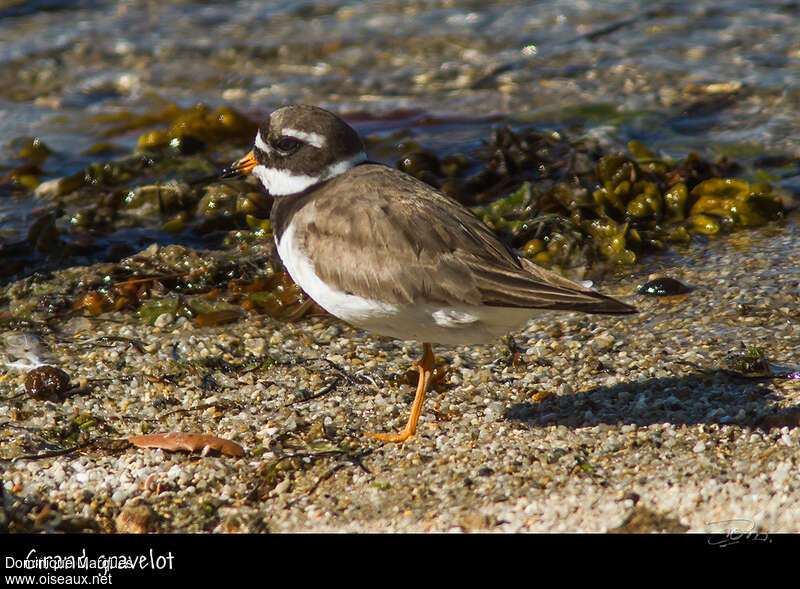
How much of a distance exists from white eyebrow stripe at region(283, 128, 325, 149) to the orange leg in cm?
133

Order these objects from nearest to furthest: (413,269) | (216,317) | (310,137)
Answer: (413,269) → (310,137) → (216,317)

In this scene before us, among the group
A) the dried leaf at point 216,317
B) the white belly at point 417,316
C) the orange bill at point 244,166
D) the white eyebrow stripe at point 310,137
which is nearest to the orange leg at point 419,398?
the white belly at point 417,316

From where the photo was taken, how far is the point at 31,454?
14.5 ft

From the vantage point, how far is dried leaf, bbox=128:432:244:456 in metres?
4.41

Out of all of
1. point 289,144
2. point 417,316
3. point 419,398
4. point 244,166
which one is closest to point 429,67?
point 244,166

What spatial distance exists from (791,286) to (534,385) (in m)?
1.97

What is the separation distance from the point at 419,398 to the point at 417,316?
578 mm

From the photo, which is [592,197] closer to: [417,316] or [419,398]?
[419,398]

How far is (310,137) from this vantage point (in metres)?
5.06

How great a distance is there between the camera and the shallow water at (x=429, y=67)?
9.12 metres

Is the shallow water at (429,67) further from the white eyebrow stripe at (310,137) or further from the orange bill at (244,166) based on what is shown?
the white eyebrow stripe at (310,137)
